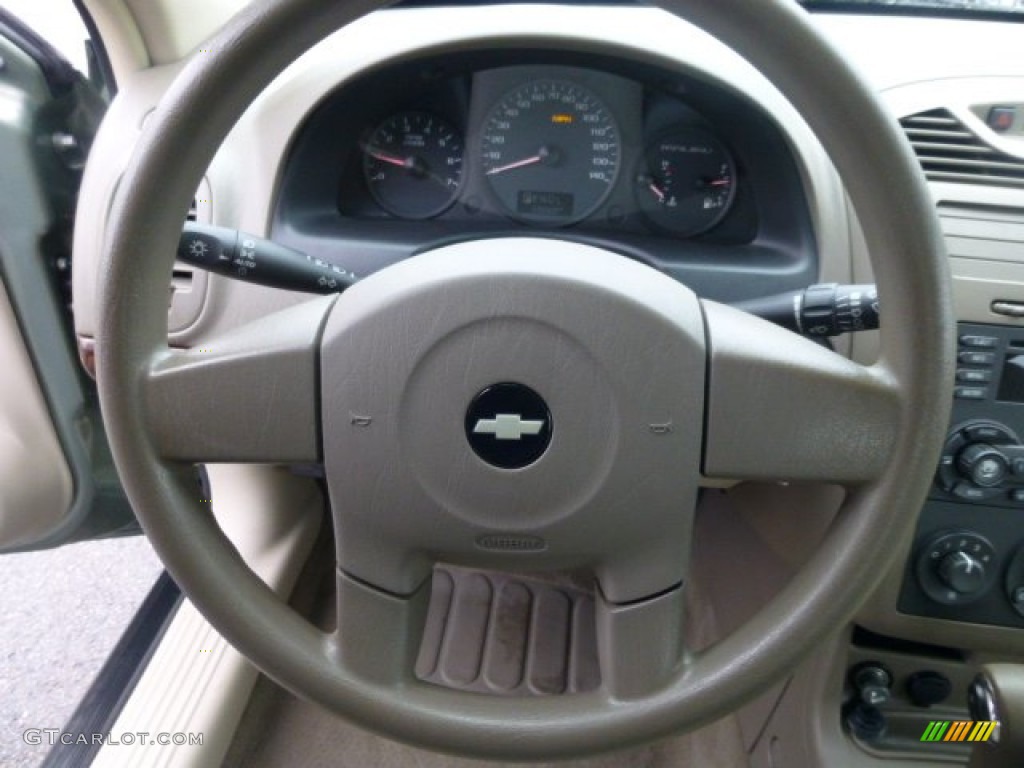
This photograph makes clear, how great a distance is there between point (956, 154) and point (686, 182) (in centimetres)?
32

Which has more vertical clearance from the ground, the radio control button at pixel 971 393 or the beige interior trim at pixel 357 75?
the beige interior trim at pixel 357 75

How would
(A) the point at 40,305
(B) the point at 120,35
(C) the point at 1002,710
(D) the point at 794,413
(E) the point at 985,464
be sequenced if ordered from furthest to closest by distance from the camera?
(A) the point at 40,305 < (B) the point at 120,35 < (E) the point at 985,464 < (C) the point at 1002,710 < (D) the point at 794,413

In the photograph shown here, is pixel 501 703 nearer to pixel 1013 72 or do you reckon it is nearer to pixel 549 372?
pixel 549 372

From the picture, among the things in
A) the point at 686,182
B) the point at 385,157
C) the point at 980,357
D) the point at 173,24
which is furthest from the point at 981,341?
the point at 173,24

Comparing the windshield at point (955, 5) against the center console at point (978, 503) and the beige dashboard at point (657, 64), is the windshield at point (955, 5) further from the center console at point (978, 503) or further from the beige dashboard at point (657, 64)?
the center console at point (978, 503)

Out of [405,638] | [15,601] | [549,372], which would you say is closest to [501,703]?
[405,638]

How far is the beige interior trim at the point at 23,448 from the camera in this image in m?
1.25

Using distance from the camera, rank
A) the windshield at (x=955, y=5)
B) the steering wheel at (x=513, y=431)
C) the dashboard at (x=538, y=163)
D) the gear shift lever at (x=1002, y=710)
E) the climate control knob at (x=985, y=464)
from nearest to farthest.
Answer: the steering wheel at (x=513, y=431), the gear shift lever at (x=1002, y=710), the climate control knob at (x=985, y=464), the dashboard at (x=538, y=163), the windshield at (x=955, y=5)

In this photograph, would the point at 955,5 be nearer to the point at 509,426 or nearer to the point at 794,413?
the point at 794,413

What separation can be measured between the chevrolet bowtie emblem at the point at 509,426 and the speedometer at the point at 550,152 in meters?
0.56

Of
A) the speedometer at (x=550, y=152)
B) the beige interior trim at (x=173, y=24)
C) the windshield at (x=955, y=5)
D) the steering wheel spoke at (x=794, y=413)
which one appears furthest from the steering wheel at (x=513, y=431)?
the windshield at (x=955, y=5)

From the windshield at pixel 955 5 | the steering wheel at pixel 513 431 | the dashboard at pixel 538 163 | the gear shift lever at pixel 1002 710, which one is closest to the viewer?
the steering wheel at pixel 513 431

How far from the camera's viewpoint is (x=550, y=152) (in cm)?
118

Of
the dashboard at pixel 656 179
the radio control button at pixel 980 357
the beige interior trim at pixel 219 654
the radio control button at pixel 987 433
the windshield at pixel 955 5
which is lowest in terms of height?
the beige interior trim at pixel 219 654
